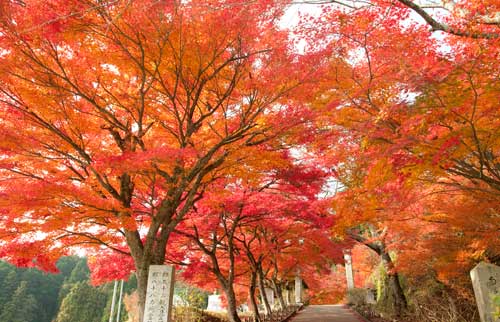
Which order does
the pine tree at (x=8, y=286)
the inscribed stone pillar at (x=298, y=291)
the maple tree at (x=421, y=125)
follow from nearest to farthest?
the maple tree at (x=421, y=125)
the inscribed stone pillar at (x=298, y=291)
the pine tree at (x=8, y=286)

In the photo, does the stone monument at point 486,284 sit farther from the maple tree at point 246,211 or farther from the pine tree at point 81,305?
the pine tree at point 81,305

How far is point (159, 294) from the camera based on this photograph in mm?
7414

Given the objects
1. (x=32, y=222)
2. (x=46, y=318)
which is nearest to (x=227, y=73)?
(x=32, y=222)

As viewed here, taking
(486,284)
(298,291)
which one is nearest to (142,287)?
(486,284)

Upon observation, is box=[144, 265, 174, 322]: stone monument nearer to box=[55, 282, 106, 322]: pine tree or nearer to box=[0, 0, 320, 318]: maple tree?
box=[0, 0, 320, 318]: maple tree

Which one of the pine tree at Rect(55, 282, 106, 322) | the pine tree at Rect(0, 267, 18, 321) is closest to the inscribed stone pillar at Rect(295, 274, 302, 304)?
the pine tree at Rect(55, 282, 106, 322)

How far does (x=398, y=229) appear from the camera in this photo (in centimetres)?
1177

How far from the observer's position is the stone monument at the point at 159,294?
23.9ft

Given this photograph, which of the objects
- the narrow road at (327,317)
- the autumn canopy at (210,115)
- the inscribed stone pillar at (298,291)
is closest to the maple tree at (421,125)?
the autumn canopy at (210,115)

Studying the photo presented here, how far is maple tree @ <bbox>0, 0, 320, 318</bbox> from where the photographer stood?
6570mm

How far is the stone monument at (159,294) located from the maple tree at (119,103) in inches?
14.9

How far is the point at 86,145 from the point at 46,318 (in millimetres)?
63783

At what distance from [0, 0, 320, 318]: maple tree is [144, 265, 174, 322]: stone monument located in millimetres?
379

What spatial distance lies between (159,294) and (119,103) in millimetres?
4235
